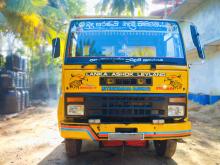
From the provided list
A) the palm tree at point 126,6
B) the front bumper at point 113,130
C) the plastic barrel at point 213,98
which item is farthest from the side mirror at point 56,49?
the palm tree at point 126,6

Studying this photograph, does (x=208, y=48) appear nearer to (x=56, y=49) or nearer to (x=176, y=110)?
(x=176, y=110)

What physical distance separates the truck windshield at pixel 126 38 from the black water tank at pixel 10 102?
937 cm

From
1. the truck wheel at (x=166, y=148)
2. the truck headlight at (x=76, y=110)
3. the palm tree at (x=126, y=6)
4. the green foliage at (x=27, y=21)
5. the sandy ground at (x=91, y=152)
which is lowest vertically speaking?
the sandy ground at (x=91, y=152)

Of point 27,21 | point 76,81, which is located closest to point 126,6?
point 27,21

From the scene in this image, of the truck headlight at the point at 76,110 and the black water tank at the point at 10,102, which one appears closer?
the truck headlight at the point at 76,110

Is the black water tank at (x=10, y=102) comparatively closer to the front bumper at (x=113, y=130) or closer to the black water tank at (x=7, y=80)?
the black water tank at (x=7, y=80)

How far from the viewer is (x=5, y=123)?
1131 centimetres

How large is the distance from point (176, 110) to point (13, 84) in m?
11.0

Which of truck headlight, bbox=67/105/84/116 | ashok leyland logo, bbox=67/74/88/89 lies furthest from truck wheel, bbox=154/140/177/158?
ashok leyland logo, bbox=67/74/88/89

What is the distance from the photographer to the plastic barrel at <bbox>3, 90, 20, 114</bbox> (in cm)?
1380

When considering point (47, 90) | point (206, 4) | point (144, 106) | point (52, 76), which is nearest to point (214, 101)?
point (206, 4)

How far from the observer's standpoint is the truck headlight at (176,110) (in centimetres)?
A: 489

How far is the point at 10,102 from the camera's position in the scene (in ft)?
45.6

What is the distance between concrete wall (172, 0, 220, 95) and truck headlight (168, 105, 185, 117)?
925cm
